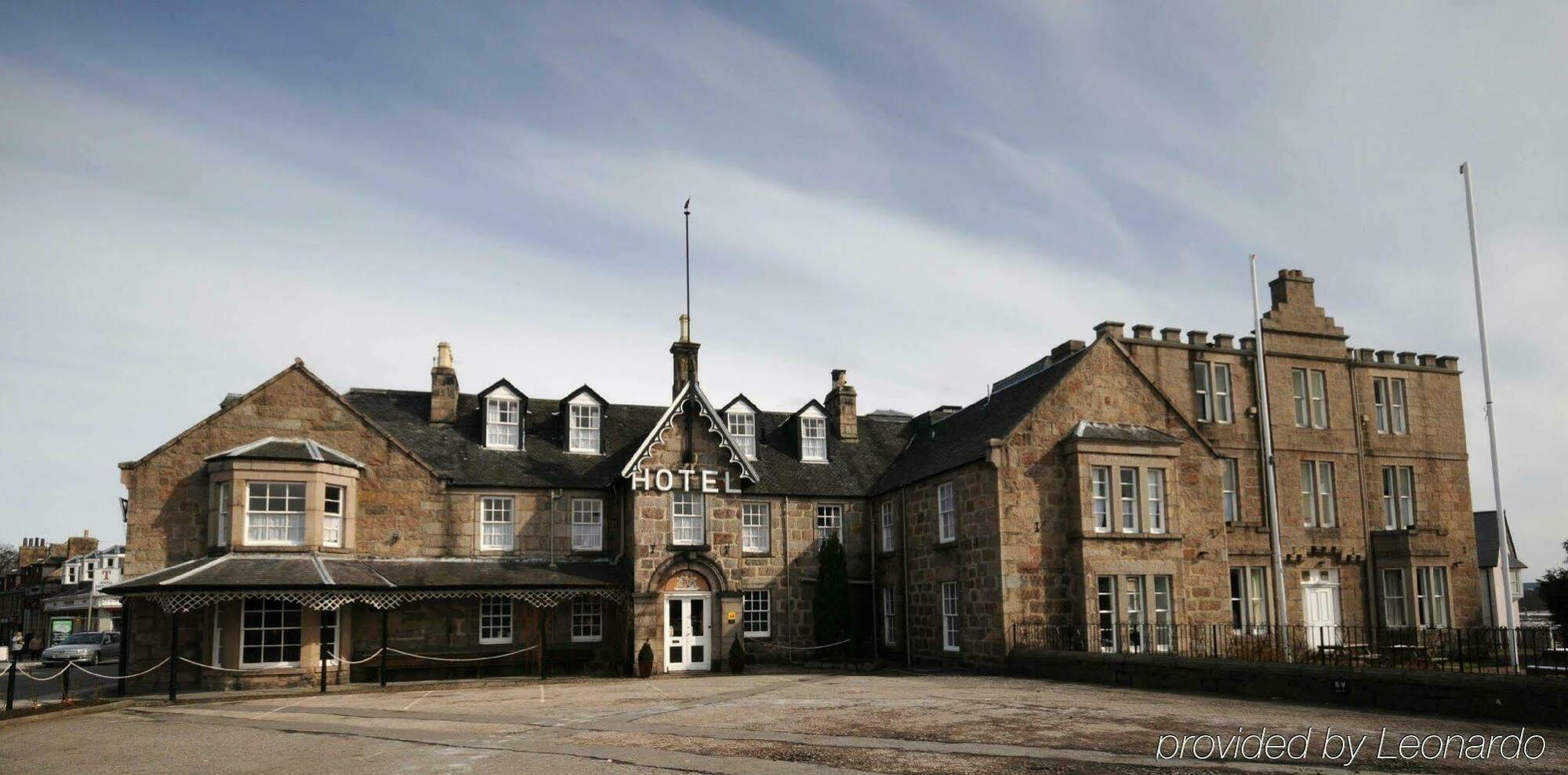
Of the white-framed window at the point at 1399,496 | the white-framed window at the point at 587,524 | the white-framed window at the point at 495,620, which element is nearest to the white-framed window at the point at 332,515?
the white-framed window at the point at 495,620

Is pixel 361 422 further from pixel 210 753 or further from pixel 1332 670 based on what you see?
pixel 1332 670

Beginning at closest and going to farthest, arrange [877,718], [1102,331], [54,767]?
[54,767] → [877,718] → [1102,331]

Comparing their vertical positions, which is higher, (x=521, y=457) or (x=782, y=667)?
(x=521, y=457)

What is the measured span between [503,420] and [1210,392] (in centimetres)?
2211

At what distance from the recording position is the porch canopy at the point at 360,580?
82.8 feet

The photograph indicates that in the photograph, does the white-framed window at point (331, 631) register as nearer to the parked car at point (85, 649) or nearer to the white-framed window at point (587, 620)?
the white-framed window at point (587, 620)

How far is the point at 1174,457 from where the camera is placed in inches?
1176

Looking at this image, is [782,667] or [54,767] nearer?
[54,767]

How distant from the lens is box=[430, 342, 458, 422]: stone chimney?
3375cm

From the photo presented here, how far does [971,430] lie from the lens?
3272 centimetres

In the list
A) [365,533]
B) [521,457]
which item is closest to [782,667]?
[521,457]

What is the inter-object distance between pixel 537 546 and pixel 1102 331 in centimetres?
1736

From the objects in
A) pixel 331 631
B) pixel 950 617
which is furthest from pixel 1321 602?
pixel 331 631

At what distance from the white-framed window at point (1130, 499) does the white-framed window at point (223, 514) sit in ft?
75.3
